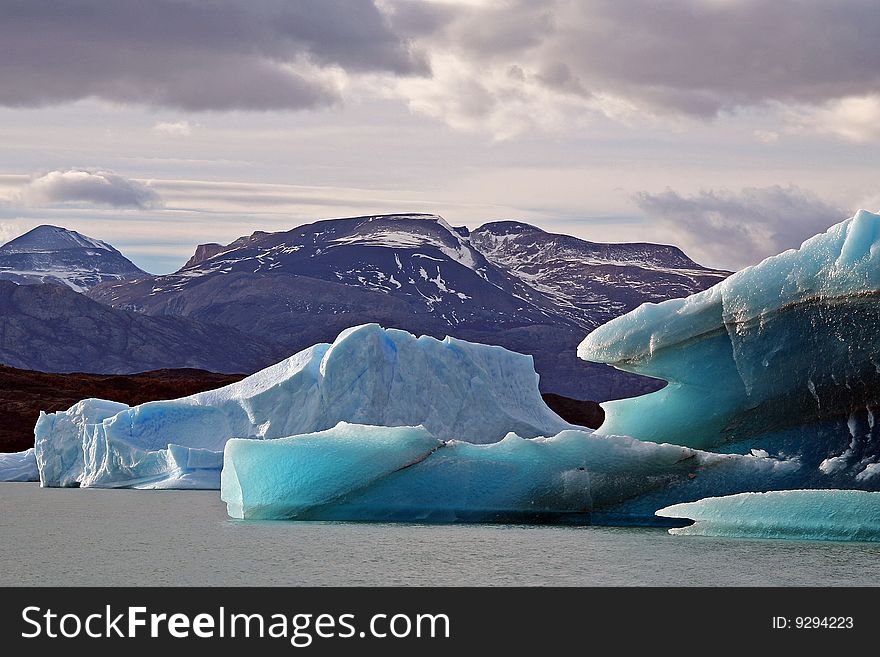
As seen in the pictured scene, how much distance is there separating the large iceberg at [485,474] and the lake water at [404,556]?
0.35 metres

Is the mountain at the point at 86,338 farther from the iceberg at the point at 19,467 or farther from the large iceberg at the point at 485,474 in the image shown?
the large iceberg at the point at 485,474

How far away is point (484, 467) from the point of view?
46.9ft

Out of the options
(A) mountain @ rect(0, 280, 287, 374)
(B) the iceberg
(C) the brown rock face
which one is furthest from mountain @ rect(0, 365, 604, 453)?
(A) mountain @ rect(0, 280, 287, 374)

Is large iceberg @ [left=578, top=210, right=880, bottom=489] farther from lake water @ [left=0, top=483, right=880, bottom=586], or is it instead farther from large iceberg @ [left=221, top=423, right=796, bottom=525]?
lake water @ [left=0, top=483, right=880, bottom=586]

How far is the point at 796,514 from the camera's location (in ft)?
39.9

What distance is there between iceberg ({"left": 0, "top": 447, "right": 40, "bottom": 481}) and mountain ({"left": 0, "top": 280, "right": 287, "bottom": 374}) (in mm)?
111944

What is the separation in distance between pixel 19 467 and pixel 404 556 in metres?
28.1

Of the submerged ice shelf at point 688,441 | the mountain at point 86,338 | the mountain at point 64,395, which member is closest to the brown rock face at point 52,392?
the mountain at point 64,395

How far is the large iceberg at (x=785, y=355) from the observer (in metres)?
13.6

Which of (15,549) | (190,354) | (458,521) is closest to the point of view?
(15,549)
